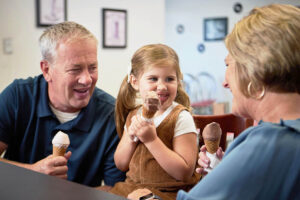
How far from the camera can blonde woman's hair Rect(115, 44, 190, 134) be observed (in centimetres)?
173

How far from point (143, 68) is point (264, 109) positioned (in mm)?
848

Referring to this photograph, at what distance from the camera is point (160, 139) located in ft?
5.53

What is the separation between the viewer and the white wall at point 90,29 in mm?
3664

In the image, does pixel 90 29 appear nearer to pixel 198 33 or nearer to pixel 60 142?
pixel 60 142

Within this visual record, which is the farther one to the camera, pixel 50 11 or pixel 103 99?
pixel 50 11

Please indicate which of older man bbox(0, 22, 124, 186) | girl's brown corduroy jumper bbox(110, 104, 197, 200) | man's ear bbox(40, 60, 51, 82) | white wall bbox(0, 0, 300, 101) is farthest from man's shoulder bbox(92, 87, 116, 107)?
white wall bbox(0, 0, 300, 101)

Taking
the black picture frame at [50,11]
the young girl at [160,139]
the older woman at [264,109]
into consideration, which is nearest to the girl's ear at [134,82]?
the young girl at [160,139]

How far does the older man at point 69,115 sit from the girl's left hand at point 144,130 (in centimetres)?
41

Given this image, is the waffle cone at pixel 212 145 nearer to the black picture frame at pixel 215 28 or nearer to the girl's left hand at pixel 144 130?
the girl's left hand at pixel 144 130

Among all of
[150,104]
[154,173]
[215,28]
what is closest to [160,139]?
[154,173]

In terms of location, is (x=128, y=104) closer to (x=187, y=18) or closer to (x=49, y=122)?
(x=49, y=122)

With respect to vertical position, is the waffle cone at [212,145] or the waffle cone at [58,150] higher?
the waffle cone at [212,145]

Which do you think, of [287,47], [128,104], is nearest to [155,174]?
[128,104]

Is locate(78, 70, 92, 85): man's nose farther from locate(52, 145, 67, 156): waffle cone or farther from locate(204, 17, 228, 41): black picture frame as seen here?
locate(204, 17, 228, 41): black picture frame
